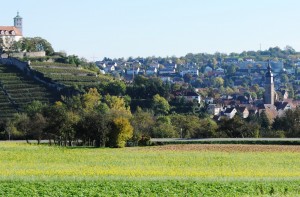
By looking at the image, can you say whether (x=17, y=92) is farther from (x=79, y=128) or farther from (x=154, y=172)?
(x=154, y=172)

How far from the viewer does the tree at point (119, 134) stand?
2842 inches

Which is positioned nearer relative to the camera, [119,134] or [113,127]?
[119,134]

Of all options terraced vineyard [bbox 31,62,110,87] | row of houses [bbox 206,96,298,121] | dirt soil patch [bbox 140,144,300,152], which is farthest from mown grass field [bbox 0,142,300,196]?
row of houses [bbox 206,96,298,121]

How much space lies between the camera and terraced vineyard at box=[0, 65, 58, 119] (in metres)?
113

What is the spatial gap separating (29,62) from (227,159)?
8678 centimetres

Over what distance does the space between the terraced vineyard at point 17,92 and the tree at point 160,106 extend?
1503 centimetres

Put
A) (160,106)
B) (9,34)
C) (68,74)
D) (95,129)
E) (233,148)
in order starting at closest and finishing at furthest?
(233,148)
(95,129)
(160,106)
(68,74)
(9,34)

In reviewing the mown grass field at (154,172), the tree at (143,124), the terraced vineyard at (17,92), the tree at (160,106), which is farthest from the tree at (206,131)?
the tree at (160,106)

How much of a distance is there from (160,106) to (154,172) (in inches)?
3189

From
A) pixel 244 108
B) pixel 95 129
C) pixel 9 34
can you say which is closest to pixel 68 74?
pixel 9 34

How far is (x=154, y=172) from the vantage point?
41.8 m

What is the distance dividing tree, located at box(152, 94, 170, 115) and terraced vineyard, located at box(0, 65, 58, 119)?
15.0 metres

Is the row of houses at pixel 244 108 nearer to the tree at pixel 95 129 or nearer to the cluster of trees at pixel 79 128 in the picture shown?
the cluster of trees at pixel 79 128

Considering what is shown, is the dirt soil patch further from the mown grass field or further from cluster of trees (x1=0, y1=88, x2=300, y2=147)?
cluster of trees (x1=0, y1=88, x2=300, y2=147)
